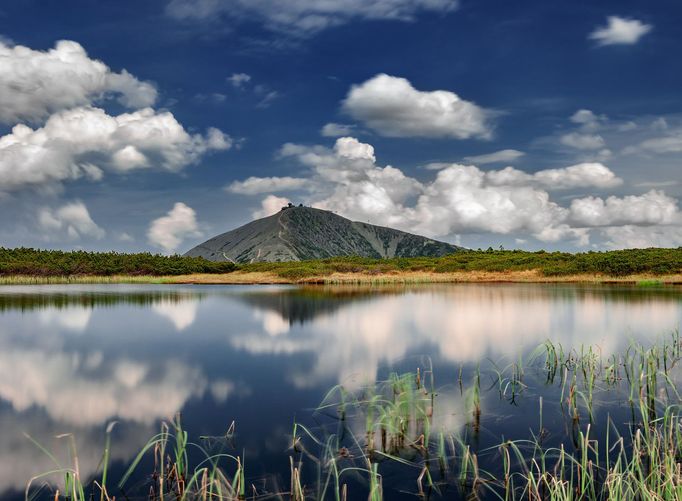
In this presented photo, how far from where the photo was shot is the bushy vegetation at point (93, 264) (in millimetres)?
105625

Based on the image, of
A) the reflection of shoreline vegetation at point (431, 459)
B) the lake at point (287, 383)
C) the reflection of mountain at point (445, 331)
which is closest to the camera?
the reflection of shoreline vegetation at point (431, 459)

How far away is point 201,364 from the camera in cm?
2248

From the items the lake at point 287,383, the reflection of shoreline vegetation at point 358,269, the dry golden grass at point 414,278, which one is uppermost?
the reflection of shoreline vegetation at point 358,269

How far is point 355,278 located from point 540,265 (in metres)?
37.6

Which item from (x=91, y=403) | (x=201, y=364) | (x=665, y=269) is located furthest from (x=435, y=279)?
(x=91, y=403)

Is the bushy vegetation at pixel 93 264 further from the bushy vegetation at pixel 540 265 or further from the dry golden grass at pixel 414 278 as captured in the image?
the bushy vegetation at pixel 540 265

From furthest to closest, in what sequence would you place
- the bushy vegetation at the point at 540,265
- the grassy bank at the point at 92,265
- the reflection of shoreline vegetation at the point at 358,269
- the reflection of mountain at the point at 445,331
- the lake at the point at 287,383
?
the grassy bank at the point at 92,265 → the reflection of shoreline vegetation at the point at 358,269 → the bushy vegetation at the point at 540,265 → the reflection of mountain at the point at 445,331 → the lake at the point at 287,383

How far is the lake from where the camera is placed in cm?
1129

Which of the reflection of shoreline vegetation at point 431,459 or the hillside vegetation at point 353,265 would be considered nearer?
the reflection of shoreline vegetation at point 431,459

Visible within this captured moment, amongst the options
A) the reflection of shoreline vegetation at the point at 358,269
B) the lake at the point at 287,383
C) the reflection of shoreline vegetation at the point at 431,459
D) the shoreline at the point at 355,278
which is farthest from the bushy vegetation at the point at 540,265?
the reflection of shoreline vegetation at the point at 431,459

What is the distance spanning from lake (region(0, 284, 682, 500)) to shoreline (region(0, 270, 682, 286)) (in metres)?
48.6

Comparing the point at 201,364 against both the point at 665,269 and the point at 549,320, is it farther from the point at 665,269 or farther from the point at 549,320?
the point at 665,269

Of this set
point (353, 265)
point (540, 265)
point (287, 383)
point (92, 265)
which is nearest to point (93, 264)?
point (92, 265)

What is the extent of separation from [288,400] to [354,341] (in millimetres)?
11654
